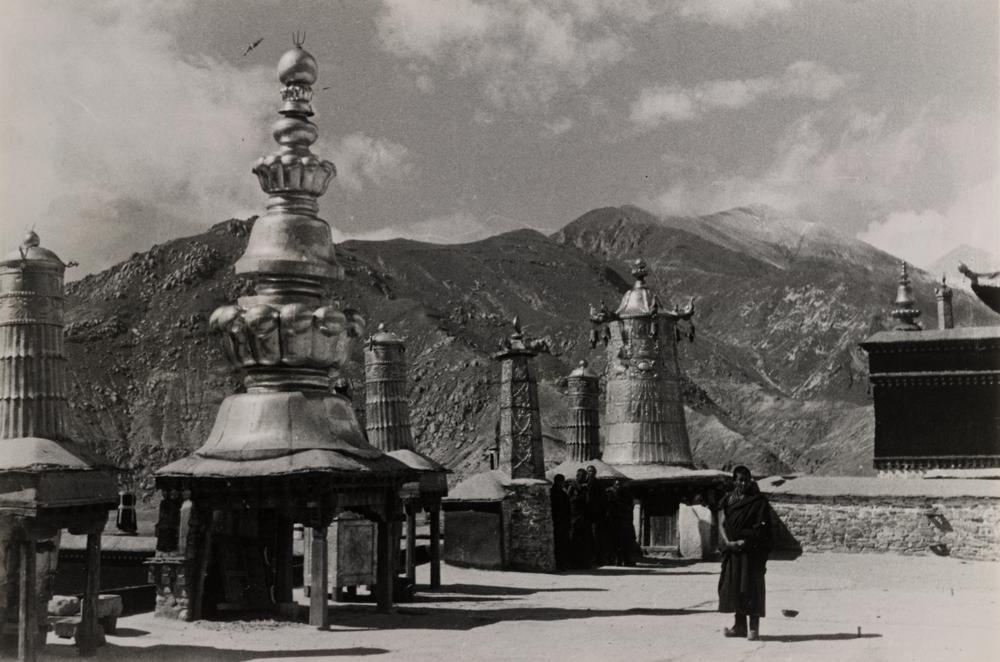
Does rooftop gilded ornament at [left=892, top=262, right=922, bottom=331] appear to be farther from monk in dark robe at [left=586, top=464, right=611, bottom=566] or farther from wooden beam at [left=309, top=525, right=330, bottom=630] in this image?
wooden beam at [left=309, top=525, right=330, bottom=630]

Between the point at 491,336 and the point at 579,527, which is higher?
the point at 491,336

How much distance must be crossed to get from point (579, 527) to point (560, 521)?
437 mm

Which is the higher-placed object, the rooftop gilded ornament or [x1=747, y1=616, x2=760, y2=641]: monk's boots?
the rooftop gilded ornament

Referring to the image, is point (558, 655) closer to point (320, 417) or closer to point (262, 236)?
point (320, 417)

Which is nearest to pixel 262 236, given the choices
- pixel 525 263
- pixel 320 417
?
pixel 320 417

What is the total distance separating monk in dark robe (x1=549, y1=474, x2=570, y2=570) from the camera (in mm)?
21312

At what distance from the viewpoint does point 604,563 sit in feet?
74.2

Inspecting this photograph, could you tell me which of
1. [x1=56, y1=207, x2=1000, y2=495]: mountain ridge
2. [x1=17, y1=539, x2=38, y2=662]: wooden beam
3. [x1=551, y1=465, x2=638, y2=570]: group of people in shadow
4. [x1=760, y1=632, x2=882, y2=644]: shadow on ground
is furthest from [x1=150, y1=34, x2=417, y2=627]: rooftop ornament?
[x1=56, y1=207, x2=1000, y2=495]: mountain ridge

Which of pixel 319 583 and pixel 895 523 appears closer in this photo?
pixel 319 583

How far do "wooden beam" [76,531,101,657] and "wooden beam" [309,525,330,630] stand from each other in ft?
7.64

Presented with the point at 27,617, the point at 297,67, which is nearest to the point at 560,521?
the point at 297,67

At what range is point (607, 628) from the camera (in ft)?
42.0

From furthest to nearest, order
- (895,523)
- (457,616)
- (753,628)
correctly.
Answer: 1. (895,523)
2. (457,616)
3. (753,628)

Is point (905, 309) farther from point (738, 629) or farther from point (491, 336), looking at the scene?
point (491, 336)
